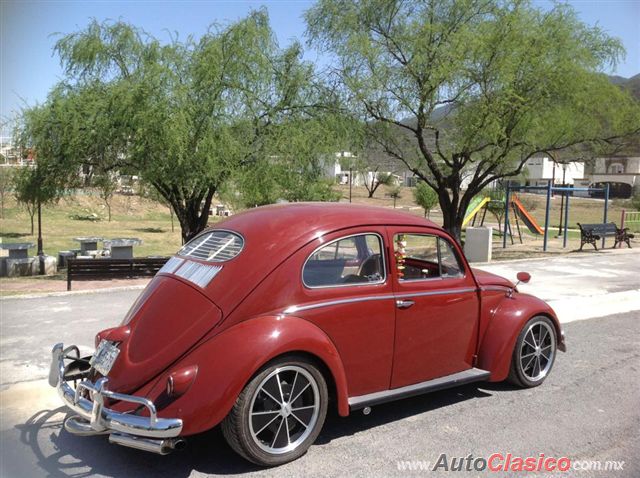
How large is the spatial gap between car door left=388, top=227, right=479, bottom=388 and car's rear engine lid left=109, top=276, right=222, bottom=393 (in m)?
1.42

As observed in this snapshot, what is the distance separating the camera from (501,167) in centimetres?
1892

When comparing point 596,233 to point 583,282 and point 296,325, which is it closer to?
point 583,282

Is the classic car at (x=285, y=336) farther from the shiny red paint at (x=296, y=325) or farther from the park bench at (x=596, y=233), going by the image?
the park bench at (x=596, y=233)

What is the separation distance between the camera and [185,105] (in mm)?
13148

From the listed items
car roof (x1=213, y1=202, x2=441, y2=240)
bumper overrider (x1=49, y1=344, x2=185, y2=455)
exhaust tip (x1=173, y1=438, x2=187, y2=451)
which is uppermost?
car roof (x1=213, y1=202, x2=441, y2=240)

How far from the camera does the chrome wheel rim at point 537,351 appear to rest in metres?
4.97

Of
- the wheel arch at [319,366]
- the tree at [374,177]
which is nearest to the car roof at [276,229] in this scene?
the wheel arch at [319,366]

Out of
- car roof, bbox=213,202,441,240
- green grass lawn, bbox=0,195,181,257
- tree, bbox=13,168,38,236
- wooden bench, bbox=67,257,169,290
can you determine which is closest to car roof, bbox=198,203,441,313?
car roof, bbox=213,202,441,240

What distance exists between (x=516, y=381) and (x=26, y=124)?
12940 millimetres

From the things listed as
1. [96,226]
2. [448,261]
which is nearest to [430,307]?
[448,261]

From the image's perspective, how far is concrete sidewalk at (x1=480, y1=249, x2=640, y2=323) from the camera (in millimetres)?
8867

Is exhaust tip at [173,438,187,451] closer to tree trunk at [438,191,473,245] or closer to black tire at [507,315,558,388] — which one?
black tire at [507,315,558,388]

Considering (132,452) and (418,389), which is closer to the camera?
(132,452)

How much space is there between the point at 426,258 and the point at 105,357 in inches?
104
